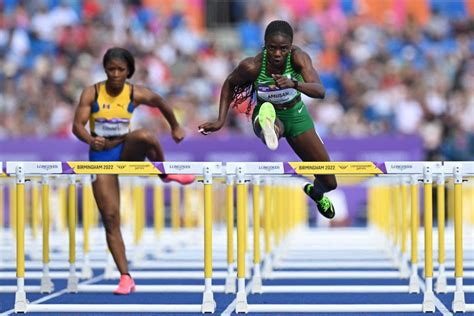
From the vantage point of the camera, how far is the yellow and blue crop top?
35.0 ft

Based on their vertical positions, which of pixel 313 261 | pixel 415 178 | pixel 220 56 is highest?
pixel 220 56

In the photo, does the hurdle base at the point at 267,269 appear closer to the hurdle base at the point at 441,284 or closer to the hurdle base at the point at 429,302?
the hurdle base at the point at 441,284

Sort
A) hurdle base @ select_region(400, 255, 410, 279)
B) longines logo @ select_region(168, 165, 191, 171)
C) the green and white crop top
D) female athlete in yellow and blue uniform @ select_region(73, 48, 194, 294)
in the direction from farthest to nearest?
hurdle base @ select_region(400, 255, 410, 279)
female athlete in yellow and blue uniform @ select_region(73, 48, 194, 294)
the green and white crop top
longines logo @ select_region(168, 165, 191, 171)

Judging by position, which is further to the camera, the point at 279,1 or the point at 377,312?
the point at 279,1

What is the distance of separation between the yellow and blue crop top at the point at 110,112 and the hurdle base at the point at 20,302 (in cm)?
216

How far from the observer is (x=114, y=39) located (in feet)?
88.0

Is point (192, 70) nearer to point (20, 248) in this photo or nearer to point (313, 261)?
point (313, 261)

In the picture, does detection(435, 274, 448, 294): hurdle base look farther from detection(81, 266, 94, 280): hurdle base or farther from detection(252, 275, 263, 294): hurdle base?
detection(81, 266, 94, 280): hurdle base

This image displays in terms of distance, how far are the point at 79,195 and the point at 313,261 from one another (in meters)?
7.10

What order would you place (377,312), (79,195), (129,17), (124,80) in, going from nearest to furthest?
(377,312)
(124,80)
(79,195)
(129,17)

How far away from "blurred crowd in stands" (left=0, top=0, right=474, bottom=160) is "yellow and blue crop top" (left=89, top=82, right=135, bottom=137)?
11.8 meters

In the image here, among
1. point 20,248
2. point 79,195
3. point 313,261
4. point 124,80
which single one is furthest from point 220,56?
point 20,248

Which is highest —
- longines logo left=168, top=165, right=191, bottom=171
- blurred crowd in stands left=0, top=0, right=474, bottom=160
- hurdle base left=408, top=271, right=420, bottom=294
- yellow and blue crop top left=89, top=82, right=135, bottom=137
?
blurred crowd in stands left=0, top=0, right=474, bottom=160

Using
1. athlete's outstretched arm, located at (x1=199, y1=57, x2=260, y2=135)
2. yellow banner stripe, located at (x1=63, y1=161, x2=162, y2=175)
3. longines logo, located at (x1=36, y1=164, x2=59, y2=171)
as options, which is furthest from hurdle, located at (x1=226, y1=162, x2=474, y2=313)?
longines logo, located at (x1=36, y1=164, x2=59, y2=171)
